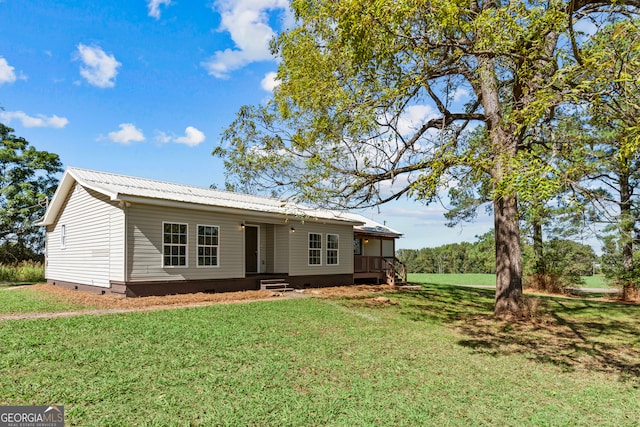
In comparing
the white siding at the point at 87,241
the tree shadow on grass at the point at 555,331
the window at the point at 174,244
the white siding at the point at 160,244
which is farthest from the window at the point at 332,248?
the white siding at the point at 87,241

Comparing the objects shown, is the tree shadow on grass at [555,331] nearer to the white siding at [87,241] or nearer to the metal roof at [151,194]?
the metal roof at [151,194]

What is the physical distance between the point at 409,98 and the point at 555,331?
273 inches

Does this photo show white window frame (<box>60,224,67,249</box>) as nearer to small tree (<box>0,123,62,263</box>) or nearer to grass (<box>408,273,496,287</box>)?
small tree (<box>0,123,62,263</box>)

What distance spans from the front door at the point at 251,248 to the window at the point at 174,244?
3683 mm

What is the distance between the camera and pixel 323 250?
1703cm

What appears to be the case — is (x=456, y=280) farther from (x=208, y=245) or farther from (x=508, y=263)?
(x=208, y=245)

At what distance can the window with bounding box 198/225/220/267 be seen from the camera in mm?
12836

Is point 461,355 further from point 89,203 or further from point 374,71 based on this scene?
point 89,203

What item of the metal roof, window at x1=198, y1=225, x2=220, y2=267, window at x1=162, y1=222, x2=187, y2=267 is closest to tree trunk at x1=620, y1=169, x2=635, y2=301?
the metal roof

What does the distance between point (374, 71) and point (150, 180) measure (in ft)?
36.9

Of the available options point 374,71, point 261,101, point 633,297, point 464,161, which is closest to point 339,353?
point 464,161

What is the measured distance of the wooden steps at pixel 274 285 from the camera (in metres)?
14.1

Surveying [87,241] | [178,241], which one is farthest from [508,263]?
[87,241]

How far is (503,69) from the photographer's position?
7.62 m
